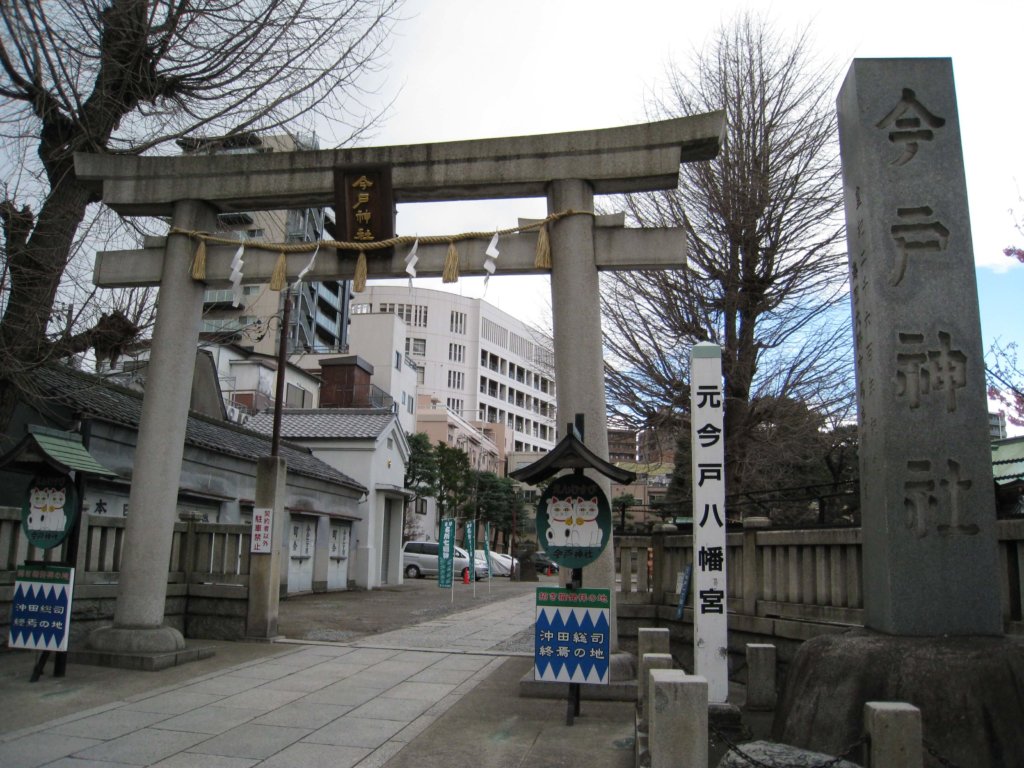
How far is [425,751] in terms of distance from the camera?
6.22 meters

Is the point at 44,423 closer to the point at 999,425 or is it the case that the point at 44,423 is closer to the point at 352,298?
the point at 999,425

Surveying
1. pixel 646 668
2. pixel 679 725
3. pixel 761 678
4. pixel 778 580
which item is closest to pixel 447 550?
pixel 778 580

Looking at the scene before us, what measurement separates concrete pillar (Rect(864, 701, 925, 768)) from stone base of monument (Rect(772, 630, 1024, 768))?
3.56 ft

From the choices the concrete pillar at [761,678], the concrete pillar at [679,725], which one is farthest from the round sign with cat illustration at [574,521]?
the concrete pillar at [679,725]

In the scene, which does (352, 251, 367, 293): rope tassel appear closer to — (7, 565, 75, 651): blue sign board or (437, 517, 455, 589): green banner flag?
(7, 565, 75, 651): blue sign board

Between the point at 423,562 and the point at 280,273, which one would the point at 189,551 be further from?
the point at 423,562

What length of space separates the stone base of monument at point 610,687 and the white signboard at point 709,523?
119 cm

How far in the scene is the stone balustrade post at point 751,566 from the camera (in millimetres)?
9016

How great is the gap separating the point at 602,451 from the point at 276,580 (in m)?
6.03

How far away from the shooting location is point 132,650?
9398 millimetres

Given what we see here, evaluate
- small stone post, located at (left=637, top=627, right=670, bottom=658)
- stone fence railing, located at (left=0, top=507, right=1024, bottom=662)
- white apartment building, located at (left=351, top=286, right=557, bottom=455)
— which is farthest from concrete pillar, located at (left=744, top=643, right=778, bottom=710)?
white apartment building, located at (left=351, top=286, right=557, bottom=455)

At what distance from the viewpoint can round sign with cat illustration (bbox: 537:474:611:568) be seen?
730 centimetres

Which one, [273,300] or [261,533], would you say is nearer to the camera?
[261,533]

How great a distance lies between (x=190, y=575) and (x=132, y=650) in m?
2.74
